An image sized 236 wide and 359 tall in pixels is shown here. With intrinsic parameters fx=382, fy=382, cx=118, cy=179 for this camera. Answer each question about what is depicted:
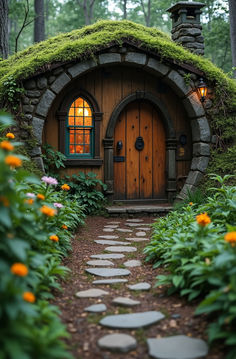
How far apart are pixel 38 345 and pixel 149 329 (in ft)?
3.29

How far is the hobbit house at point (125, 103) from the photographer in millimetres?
7035

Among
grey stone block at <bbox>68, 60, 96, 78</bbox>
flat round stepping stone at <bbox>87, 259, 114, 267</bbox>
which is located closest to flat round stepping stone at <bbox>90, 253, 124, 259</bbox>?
flat round stepping stone at <bbox>87, 259, 114, 267</bbox>

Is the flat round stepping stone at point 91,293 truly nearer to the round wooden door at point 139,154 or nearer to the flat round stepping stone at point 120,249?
the flat round stepping stone at point 120,249

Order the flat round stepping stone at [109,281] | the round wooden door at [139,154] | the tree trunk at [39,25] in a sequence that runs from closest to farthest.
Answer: the flat round stepping stone at [109,281] < the round wooden door at [139,154] < the tree trunk at [39,25]

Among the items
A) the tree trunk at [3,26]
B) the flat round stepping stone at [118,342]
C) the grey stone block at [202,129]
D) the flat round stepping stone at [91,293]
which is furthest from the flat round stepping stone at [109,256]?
the tree trunk at [3,26]

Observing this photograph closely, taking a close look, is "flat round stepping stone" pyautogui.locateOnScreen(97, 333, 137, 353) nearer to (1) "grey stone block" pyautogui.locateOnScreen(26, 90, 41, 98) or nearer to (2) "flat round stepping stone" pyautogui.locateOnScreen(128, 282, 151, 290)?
(2) "flat round stepping stone" pyautogui.locateOnScreen(128, 282, 151, 290)

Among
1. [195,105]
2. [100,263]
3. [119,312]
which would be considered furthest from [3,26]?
[119,312]

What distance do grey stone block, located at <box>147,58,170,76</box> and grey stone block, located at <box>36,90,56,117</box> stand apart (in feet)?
6.81

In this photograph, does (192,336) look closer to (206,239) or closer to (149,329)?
(149,329)

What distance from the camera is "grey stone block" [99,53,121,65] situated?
7336 mm

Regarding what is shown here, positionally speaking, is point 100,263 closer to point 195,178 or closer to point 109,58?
point 195,178

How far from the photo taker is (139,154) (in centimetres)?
833

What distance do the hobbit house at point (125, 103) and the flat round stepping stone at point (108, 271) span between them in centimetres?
329

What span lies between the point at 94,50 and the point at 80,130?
1632mm
